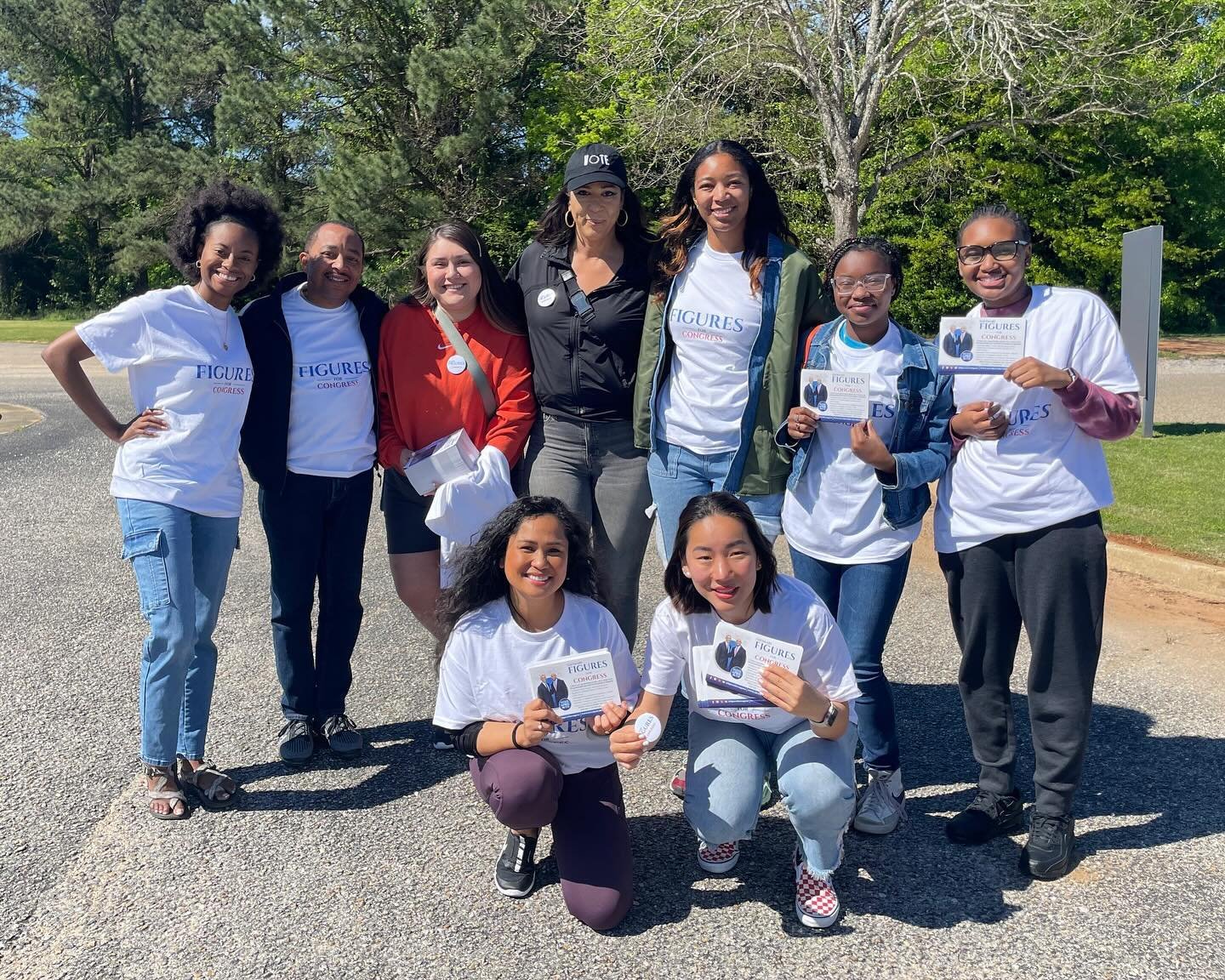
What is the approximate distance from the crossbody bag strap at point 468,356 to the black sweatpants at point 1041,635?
1.85 meters

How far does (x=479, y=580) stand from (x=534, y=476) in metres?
0.76

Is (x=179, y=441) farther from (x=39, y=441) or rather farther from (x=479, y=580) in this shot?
(x=39, y=441)

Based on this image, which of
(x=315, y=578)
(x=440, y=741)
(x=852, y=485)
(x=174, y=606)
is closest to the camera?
(x=852, y=485)

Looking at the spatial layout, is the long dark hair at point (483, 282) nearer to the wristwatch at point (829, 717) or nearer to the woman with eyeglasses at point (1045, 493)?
the woman with eyeglasses at point (1045, 493)

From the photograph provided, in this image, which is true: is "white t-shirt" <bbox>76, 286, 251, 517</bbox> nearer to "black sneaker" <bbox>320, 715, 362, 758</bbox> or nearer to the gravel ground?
"black sneaker" <bbox>320, 715, 362, 758</bbox>

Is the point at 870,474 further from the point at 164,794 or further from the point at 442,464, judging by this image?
the point at 164,794

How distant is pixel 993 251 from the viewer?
328cm

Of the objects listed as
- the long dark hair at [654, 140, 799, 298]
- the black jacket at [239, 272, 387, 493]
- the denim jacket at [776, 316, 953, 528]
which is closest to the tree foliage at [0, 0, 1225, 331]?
the long dark hair at [654, 140, 799, 298]

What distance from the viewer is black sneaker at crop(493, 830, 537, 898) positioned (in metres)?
3.23

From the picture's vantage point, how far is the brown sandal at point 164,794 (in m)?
3.70

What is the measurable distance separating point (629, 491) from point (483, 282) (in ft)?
3.27

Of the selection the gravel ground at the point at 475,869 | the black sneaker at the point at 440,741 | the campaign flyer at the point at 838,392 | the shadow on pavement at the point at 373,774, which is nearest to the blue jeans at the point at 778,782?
A: the gravel ground at the point at 475,869

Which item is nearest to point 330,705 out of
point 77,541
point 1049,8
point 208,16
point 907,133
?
point 77,541

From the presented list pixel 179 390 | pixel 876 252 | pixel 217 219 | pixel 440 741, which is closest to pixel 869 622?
pixel 876 252
